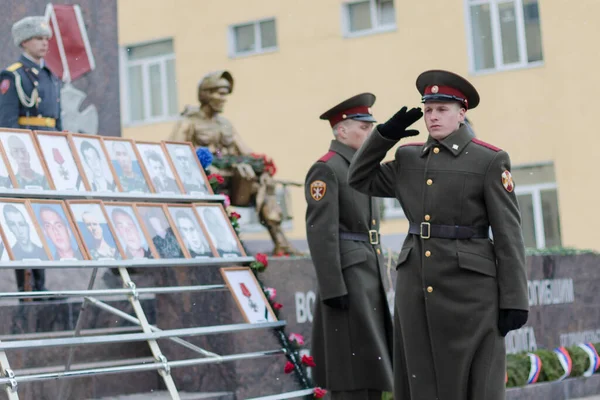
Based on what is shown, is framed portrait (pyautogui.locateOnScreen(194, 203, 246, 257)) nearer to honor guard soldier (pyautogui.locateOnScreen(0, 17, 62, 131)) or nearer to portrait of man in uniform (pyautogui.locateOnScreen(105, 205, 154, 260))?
portrait of man in uniform (pyautogui.locateOnScreen(105, 205, 154, 260))

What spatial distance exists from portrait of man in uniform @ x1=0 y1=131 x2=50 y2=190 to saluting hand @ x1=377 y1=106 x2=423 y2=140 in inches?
76.5

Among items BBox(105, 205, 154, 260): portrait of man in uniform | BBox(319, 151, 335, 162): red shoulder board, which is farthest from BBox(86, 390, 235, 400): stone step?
BBox(319, 151, 335, 162): red shoulder board

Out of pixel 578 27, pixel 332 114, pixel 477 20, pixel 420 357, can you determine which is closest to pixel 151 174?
pixel 332 114

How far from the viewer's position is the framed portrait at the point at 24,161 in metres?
6.22

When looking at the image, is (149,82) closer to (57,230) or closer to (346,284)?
(346,284)

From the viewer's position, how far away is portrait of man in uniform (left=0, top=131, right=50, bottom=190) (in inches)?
245

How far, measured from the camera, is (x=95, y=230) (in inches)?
248

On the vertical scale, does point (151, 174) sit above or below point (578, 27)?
below

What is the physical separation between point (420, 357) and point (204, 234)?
1.90 metres

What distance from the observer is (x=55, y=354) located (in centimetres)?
731

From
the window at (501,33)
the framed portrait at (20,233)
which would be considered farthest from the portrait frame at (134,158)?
the window at (501,33)

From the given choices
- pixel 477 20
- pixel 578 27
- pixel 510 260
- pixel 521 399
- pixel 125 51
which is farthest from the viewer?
pixel 125 51

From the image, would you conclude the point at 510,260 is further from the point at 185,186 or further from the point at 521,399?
the point at 521,399

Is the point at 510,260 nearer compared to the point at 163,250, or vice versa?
the point at 510,260
